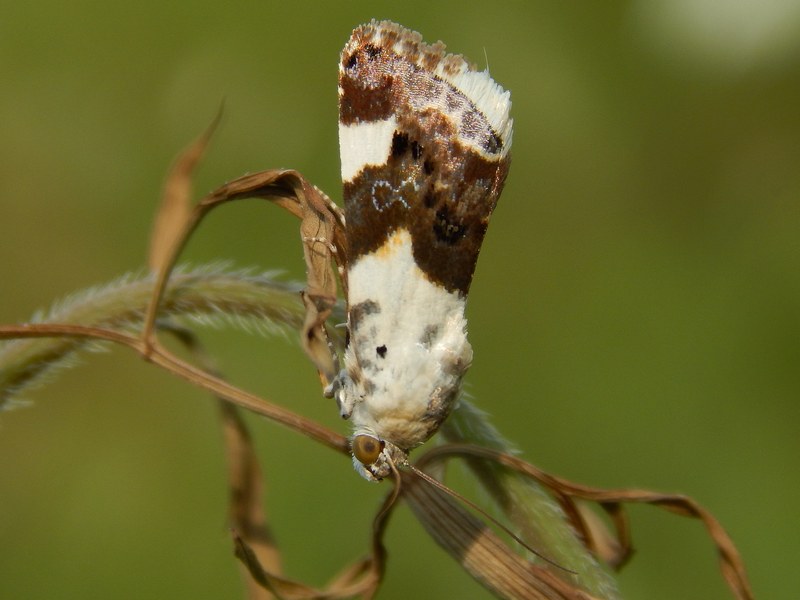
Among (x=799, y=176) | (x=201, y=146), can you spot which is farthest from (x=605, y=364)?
(x=201, y=146)

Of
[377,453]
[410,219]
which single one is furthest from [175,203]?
[377,453]

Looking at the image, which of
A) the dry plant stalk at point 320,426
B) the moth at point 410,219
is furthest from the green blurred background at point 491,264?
the moth at point 410,219

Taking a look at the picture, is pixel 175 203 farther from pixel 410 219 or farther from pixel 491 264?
pixel 491 264

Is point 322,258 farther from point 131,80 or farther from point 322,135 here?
point 131,80

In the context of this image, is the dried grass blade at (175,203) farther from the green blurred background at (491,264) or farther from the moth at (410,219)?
the green blurred background at (491,264)

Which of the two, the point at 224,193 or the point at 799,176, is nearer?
the point at 224,193

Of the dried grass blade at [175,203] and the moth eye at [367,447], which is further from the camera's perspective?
the dried grass blade at [175,203]
